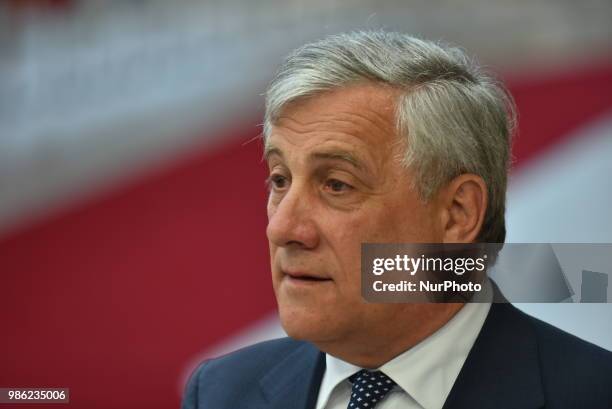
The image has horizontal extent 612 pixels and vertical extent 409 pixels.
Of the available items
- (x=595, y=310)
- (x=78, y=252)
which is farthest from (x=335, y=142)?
(x=78, y=252)

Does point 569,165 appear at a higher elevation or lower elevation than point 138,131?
lower

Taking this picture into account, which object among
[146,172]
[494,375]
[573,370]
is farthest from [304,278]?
[146,172]

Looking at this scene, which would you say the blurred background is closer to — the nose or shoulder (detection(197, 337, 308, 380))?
shoulder (detection(197, 337, 308, 380))

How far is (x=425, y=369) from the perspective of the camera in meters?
1.60

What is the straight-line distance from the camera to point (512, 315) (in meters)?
1.69

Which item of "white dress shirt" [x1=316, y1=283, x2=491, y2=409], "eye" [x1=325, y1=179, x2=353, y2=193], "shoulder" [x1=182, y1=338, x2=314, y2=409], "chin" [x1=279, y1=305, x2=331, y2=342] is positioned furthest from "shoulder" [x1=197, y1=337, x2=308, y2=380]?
"eye" [x1=325, y1=179, x2=353, y2=193]

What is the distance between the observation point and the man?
158 centimetres

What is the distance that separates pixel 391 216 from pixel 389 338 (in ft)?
0.69

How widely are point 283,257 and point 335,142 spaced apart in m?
0.21

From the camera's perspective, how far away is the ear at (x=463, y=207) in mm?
1641

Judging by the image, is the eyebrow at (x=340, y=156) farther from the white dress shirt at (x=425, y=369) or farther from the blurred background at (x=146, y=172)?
the blurred background at (x=146, y=172)

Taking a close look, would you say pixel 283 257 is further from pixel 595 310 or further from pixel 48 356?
pixel 48 356

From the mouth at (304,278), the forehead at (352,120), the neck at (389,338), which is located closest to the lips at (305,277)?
the mouth at (304,278)

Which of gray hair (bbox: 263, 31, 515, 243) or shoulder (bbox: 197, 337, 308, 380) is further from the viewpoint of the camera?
shoulder (bbox: 197, 337, 308, 380)
